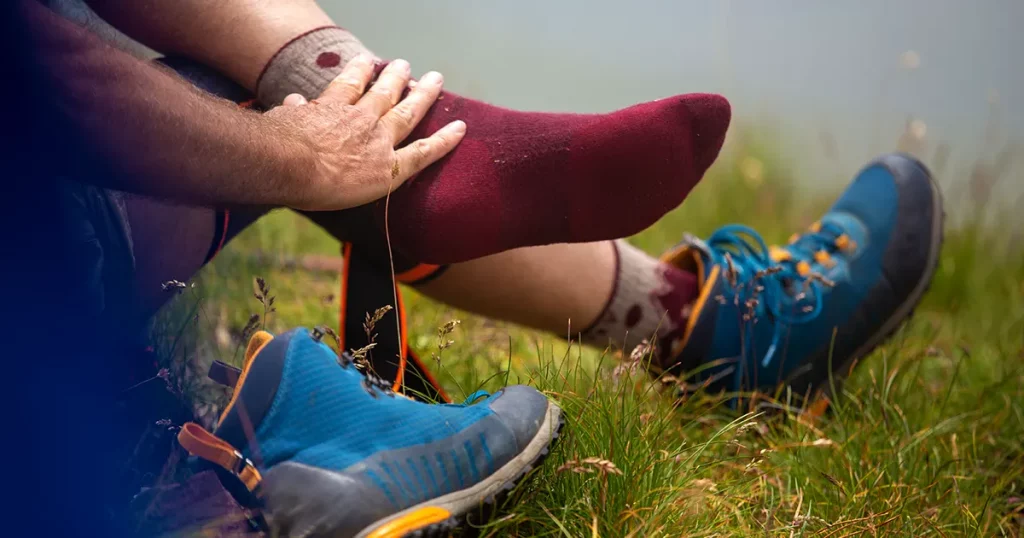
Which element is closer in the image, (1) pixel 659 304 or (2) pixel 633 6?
(1) pixel 659 304

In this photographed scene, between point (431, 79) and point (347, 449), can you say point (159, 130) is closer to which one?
point (347, 449)

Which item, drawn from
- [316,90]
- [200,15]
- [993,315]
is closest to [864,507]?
[316,90]

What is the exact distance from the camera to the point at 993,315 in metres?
2.37

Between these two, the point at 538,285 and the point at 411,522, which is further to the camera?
the point at 538,285

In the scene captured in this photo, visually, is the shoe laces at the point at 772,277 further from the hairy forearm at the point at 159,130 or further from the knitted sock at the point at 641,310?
the hairy forearm at the point at 159,130

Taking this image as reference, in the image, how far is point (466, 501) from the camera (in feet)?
2.57

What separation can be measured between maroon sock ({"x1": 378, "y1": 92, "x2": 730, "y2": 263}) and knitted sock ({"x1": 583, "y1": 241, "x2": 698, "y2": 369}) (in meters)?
0.28

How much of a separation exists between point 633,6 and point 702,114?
2537mm

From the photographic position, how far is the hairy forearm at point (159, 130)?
694 millimetres

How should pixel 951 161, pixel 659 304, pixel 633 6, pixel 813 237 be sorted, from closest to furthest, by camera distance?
pixel 659 304 < pixel 813 237 < pixel 951 161 < pixel 633 6

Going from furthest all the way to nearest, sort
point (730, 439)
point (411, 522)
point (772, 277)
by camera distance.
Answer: point (772, 277) < point (730, 439) < point (411, 522)

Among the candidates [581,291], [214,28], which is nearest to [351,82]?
[214,28]

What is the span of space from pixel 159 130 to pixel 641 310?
84 centimetres

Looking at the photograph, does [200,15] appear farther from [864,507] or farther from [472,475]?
[864,507]
